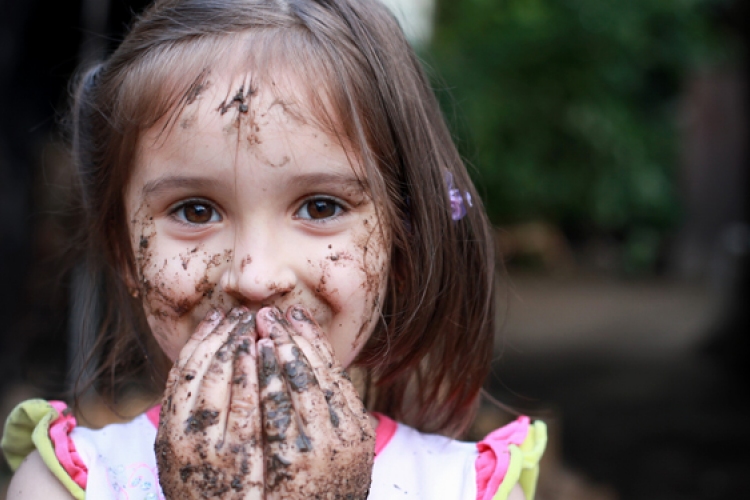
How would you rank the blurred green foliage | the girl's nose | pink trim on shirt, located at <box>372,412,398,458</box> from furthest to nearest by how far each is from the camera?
the blurred green foliage → pink trim on shirt, located at <box>372,412,398,458</box> → the girl's nose

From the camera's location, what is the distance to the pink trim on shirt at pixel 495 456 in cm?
146

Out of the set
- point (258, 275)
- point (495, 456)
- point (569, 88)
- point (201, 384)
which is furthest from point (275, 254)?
point (569, 88)

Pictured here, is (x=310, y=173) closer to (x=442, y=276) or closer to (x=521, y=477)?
(x=442, y=276)

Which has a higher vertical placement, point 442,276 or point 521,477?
point 442,276

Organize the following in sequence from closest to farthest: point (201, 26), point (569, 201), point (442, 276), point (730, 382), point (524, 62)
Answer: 1. point (201, 26)
2. point (442, 276)
3. point (524, 62)
4. point (569, 201)
5. point (730, 382)

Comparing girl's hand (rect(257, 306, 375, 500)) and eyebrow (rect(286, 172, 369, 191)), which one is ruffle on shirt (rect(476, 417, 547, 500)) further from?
eyebrow (rect(286, 172, 369, 191))

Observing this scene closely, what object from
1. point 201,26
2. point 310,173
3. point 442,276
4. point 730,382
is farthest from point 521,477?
point 730,382

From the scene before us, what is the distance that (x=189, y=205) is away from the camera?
1.39m

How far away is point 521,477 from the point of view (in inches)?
60.9

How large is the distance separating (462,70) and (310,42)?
4.31 meters

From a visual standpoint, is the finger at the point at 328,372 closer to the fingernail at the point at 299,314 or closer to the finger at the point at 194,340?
the fingernail at the point at 299,314

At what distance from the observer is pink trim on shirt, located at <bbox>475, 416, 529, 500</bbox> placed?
1457 millimetres

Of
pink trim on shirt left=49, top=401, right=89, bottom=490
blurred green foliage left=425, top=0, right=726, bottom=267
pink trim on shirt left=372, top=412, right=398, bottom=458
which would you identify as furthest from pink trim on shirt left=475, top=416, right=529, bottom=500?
blurred green foliage left=425, top=0, right=726, bottom=267

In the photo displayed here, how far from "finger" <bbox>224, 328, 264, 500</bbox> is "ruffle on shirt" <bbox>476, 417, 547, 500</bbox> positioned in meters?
0.49
